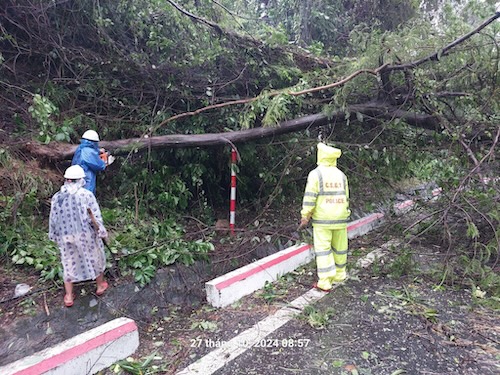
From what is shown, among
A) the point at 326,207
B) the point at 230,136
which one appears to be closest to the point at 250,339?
the point at 326,207

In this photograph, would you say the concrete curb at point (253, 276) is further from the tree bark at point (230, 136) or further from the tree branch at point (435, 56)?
the tree branch at point (435, 56)

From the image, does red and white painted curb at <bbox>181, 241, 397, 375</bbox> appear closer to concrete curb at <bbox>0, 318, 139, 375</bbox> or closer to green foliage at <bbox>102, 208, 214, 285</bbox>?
concrete curb at <bbox>0, 318, 139, 375</bbox>

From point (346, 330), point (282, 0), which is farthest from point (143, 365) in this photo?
point (282, 0)

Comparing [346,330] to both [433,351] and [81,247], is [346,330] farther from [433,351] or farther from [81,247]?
[81,247]

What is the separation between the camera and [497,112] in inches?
197

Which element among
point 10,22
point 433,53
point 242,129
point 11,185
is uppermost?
point 10,22

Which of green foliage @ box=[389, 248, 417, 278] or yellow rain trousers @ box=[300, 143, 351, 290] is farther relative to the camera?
green foliage @ box=[389, 248, 417, 278]

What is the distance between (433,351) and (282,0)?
8422 millimetres

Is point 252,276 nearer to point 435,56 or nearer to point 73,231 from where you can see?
point 73,231

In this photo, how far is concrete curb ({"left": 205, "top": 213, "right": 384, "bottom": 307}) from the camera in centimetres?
369

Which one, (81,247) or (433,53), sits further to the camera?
(433,53)

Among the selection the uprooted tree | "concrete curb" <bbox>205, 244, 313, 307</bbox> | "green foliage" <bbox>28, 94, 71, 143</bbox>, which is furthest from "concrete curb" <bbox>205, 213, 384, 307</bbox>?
"green foliage" <bbox>28, 94, 71, 143</bbox>

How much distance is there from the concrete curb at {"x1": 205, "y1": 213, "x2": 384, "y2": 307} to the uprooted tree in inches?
53.4

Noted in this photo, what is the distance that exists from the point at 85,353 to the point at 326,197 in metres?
2.72
